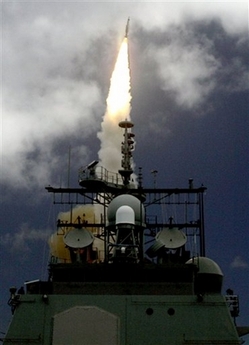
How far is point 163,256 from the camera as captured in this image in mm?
32281

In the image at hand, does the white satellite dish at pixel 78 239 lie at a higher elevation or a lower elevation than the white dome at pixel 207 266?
higher

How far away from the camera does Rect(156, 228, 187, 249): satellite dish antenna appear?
3194cm

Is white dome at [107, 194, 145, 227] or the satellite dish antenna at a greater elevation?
white dome at [107, 194, 145, 227]

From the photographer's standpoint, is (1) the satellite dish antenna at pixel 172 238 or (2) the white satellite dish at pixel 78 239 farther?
(1) the satellite dish antenna at pixel 172 238

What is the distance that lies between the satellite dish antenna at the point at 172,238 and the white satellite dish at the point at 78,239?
131 inches

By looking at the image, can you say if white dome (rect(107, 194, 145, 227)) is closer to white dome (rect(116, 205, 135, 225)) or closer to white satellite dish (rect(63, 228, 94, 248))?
white dome (rect(116, 205, 135, 225))

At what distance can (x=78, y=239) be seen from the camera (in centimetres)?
3173

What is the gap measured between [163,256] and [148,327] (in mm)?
5663

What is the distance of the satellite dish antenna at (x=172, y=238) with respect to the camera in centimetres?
3194

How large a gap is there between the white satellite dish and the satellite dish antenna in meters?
3.32

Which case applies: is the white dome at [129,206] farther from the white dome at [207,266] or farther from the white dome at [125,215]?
the white dome at [207,266]

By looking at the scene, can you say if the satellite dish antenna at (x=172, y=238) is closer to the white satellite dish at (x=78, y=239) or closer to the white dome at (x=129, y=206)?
the white dome at (x=129, y=206)

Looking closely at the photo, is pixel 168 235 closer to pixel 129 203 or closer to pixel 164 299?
pixel 129 203

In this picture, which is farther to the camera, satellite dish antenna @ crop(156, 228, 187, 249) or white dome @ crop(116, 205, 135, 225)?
satellite dish antenna @ crop(156, 228, 187, 249)
